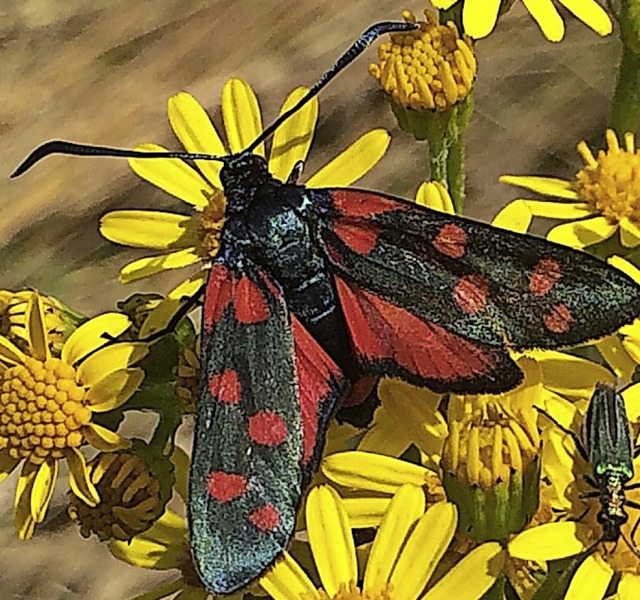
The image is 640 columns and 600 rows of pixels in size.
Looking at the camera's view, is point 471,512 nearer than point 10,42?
Yes

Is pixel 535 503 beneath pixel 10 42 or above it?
beneath

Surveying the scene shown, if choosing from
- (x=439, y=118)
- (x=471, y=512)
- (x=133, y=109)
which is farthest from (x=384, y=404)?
(x=133, y=109)

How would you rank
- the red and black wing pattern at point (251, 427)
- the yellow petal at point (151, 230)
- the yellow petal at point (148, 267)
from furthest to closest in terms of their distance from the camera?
1. the yellow petal at point (151, 230)
2. the yellow petal at point (148, 267)
3. the red and black wing pattern at point (251, 427)

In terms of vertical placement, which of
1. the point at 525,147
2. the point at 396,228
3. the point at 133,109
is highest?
the point at 396,228

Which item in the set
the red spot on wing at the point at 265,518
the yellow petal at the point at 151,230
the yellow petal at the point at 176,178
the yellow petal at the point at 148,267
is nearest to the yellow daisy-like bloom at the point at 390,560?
the red spot on wing at the point at 265,518

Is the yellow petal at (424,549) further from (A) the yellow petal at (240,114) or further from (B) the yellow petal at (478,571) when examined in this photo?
(A) the yellow petal at (240,114)

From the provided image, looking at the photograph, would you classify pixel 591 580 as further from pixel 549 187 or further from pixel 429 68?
pixel 429 68

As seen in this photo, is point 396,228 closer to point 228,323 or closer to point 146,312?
point 228,323

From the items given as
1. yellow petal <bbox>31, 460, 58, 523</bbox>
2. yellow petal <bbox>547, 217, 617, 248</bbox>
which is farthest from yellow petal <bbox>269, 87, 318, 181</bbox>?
yellow petal <bbox>31, 460, 58, 523</bbox>
